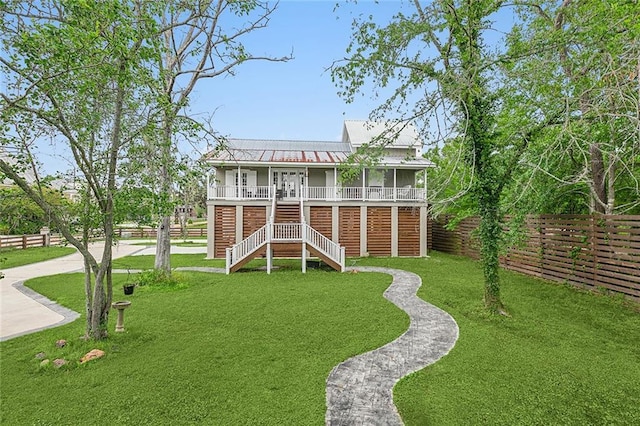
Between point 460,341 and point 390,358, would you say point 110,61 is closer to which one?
point 390,358

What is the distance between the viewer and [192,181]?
545 centimetres

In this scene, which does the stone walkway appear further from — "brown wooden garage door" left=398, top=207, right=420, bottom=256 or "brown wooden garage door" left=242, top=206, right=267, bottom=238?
"brown wooden garage door" left=242, top=206, right=267, bottom=238

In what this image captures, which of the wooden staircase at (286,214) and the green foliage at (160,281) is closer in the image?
the green foliage at (160,281)

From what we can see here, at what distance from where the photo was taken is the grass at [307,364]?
333cm

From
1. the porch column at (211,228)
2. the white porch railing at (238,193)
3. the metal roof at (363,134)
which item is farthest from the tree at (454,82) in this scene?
the metal roof at (363,134)

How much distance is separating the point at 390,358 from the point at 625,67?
6.55 m

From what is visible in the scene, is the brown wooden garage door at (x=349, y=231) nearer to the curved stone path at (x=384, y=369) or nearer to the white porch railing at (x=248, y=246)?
the white porch railing at (x=248, y=246)

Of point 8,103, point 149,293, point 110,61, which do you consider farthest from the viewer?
point 149,293

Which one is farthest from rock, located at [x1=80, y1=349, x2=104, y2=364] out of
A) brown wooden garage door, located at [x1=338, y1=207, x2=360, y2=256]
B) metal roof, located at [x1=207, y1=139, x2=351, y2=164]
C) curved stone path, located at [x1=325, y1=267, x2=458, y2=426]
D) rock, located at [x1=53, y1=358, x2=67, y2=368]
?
metal roof, located at [x1=207, y1=139, x2=351, y2=164]

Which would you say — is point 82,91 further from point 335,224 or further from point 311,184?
point 311,184

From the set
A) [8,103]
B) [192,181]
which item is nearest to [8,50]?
[8,103]

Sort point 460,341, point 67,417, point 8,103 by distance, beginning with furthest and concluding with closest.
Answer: point 460,341 < point 8,103 < point 67,417

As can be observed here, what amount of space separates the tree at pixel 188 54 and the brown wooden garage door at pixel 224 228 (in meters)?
4.41

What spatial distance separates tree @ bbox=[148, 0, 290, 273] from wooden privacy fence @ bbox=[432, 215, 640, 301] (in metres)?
6.82
